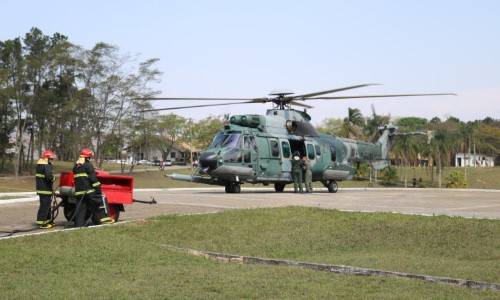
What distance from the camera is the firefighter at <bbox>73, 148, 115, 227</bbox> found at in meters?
15.3

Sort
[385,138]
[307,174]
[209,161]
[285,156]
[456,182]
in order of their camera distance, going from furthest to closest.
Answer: [456,182] → [385,138] → [307,174] → [285,156] → [209,161]

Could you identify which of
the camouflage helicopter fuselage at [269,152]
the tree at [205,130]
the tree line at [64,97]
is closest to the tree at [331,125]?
the tree at [205,130]

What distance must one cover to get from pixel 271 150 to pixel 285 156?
97 cm

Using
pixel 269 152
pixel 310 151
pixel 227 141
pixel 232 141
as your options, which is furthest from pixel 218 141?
pixel 310 151

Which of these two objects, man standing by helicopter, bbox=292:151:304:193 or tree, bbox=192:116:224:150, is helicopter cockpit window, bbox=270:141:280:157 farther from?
tree, bbox=192:116:224:150

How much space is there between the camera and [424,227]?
14.8 metres

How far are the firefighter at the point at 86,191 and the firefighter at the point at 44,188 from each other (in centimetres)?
66

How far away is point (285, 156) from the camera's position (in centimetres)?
3008

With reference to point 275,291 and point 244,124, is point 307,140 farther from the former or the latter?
point 275,291

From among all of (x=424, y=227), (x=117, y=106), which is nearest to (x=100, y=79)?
(x=117, y=106)

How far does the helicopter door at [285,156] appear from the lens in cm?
2998

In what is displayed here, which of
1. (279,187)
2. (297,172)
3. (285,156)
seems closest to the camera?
(297,172)

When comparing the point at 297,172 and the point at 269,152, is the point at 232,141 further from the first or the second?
the point at 297,172

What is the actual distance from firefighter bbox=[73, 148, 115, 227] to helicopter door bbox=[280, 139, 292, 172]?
1494 centimetres
